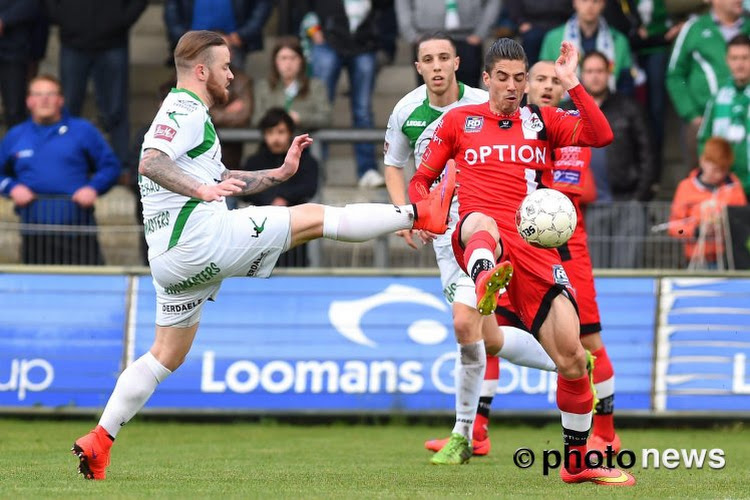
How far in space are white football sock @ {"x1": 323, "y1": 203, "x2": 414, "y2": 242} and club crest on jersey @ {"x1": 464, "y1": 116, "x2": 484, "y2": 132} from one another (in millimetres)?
878

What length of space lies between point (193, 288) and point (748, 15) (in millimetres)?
9614

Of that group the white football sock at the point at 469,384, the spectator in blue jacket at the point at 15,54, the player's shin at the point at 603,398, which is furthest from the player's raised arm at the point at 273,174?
the spectator in blue jacket at the point at 15,54

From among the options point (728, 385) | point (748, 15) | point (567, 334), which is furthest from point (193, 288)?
point (748, 15)

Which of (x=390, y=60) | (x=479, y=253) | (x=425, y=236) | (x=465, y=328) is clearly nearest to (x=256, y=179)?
(x=425, y=236)

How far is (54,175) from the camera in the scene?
14719 millimetres

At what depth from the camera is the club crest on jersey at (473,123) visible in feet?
30.0

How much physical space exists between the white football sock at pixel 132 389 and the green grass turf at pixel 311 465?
35 centimetres

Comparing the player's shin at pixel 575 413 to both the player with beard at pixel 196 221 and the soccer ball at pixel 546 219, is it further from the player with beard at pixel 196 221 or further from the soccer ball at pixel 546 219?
the player with beard at pixel 196 221

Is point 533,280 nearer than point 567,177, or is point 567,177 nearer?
point 533,280

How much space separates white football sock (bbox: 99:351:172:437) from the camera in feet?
28.5

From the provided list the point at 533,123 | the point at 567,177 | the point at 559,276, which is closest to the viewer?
the point at 559,276

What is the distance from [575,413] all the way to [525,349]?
1993 mm

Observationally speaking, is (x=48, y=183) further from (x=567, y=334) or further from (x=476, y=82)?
(x=567, y=334)

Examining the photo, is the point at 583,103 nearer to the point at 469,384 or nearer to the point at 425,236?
the point at 425,236
